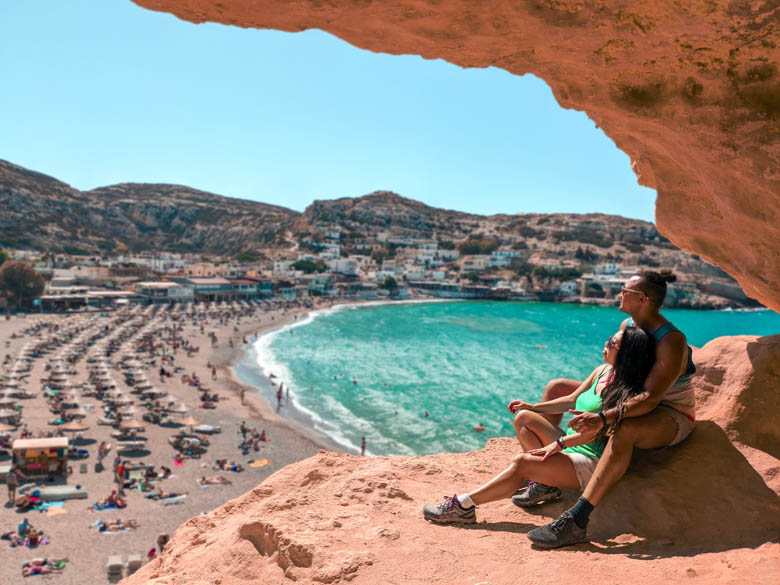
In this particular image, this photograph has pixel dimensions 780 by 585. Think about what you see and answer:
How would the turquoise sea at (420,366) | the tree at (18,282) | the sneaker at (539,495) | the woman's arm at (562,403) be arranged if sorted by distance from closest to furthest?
the sneaker at (539,495) < the woman's arm at (562,403) < the turquoise sea at (420,366) < the tree at (18,282)

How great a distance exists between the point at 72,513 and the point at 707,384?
654 inches

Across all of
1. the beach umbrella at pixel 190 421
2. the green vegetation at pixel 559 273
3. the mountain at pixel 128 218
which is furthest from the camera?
the green vegetation at pixel 559 273

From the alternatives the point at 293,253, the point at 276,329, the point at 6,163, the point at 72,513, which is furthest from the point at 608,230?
the point at 6,163

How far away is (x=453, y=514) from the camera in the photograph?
3.42 metres

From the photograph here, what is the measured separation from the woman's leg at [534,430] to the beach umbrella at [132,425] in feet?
68.9

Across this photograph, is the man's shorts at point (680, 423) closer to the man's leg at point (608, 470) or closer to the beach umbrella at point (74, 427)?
the man's leg at point (608, 470)

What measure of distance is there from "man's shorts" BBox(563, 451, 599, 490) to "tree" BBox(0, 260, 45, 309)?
65979 mm

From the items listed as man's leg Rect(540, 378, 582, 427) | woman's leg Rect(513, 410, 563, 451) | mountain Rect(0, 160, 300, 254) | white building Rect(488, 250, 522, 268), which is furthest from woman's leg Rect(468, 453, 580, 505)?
white building Rect(488, 250, 522, 268)

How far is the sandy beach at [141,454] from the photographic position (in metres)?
13.1

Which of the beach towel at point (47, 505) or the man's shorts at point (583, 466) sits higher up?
the man's shorts at point (583, 466)

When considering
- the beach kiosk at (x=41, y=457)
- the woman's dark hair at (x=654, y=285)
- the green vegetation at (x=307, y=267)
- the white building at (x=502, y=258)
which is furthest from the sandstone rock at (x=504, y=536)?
the white building at (x=502, y=258)

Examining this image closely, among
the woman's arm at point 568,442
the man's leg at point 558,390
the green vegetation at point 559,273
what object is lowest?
the woman's arm at point 568,442

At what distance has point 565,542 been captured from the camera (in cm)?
300

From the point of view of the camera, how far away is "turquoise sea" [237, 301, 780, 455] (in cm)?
2550
